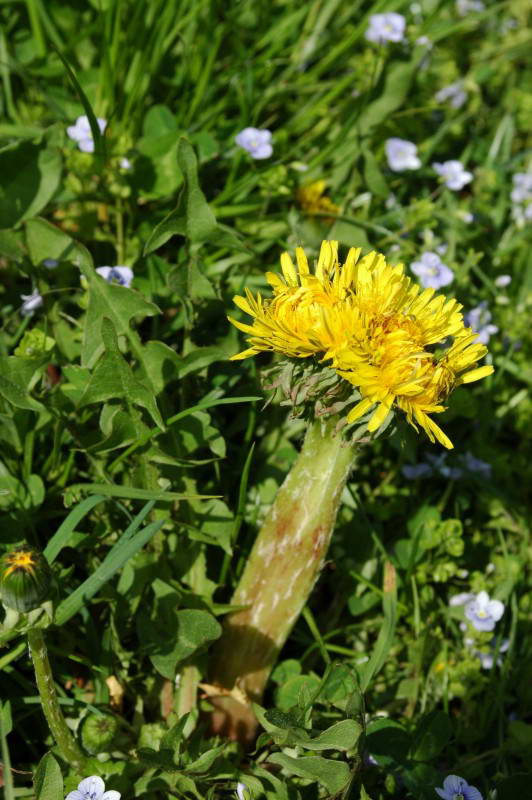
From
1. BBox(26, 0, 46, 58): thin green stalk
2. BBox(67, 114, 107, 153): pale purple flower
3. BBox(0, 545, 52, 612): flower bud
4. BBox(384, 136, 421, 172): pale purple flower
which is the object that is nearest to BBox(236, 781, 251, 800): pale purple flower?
BBox(0, 545, 52, 612): flower bud

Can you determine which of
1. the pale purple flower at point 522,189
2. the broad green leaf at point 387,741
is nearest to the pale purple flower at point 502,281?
the pale purple flower at point 522,189

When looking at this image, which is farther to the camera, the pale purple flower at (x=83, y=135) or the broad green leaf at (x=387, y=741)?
the pale purple flower at (x=83, y=135)

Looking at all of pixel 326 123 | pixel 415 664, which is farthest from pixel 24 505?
pixel 326 123

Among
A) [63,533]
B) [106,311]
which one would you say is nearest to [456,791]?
[63,533]

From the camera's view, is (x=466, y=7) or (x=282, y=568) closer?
(x=282, y=568)

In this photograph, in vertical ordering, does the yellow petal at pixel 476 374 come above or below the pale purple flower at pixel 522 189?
above

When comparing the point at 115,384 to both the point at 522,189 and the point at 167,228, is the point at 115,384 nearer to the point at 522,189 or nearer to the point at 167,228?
the point at 167,228

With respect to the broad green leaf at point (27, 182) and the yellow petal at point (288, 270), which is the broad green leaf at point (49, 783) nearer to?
the yellow petal at point (288, 270)
